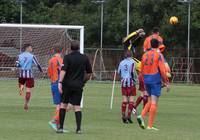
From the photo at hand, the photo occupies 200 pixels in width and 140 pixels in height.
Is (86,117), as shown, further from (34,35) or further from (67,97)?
(34,35)

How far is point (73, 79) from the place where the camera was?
15172mm

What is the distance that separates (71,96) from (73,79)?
393 millimetres

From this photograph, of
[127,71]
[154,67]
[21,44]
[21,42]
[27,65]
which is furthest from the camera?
[21,42]

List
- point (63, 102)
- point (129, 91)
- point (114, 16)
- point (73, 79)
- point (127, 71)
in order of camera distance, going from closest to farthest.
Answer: point (73, 79) < point (63, 102) < point (127, 71) < point (129, 91) < point (114, 16)

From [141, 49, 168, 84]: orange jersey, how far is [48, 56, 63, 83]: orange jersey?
2366 millimetres

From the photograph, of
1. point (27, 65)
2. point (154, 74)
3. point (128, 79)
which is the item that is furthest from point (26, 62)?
point (154, 74)

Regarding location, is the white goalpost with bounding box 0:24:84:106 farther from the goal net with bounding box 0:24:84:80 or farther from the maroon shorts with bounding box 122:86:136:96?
the maroon shorts with bounding box 122:86:136:96

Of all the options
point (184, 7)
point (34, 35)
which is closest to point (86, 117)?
point (34, 35)

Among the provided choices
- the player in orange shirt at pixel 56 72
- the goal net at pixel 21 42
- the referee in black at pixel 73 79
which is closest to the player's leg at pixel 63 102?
the referee in black at pixel 73 79

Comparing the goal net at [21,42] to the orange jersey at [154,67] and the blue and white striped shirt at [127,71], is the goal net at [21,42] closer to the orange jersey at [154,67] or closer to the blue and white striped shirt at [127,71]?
the blue and white striped shirt at [127,71]

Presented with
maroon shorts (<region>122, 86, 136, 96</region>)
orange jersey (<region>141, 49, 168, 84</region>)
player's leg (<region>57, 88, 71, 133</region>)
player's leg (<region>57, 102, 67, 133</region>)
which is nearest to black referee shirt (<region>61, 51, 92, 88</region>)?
player's leg (<region>57, 88, 71, 133</region>)

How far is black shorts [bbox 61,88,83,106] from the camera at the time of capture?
1516cm

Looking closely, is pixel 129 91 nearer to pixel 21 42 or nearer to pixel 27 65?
pixel 27 65

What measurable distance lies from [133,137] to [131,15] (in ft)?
164
